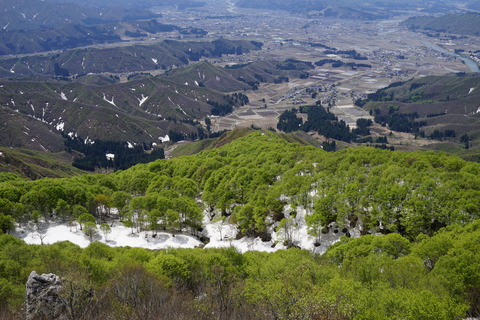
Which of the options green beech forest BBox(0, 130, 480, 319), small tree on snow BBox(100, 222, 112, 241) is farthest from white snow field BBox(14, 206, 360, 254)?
green beech forest BBox(0, 130, 480, 319)

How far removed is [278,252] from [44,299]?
36765 mm

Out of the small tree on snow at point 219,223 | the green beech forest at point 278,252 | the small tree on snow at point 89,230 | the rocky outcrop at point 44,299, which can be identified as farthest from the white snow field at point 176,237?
the rocky outcrop at point 44,299

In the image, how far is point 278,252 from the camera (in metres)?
58.5

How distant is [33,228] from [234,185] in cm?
5133

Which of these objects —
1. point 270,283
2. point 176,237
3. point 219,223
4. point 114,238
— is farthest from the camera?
point 219,223

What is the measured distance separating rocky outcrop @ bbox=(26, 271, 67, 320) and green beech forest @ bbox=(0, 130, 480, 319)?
1.77 m

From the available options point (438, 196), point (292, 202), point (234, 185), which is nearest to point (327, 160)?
point (292, 202)

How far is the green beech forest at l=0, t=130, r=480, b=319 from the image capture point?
3117cm

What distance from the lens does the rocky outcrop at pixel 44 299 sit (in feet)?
102

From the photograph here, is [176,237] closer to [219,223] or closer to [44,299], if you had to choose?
[219,223]

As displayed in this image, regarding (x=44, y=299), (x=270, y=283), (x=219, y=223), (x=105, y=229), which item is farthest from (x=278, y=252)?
(x=105, y=229)

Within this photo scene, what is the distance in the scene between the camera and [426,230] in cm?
6100

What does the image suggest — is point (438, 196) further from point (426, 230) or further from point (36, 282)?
point (36, 282)

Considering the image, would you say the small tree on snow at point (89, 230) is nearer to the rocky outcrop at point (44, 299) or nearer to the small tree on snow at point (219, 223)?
the small tree on snow at point (219, 223)
